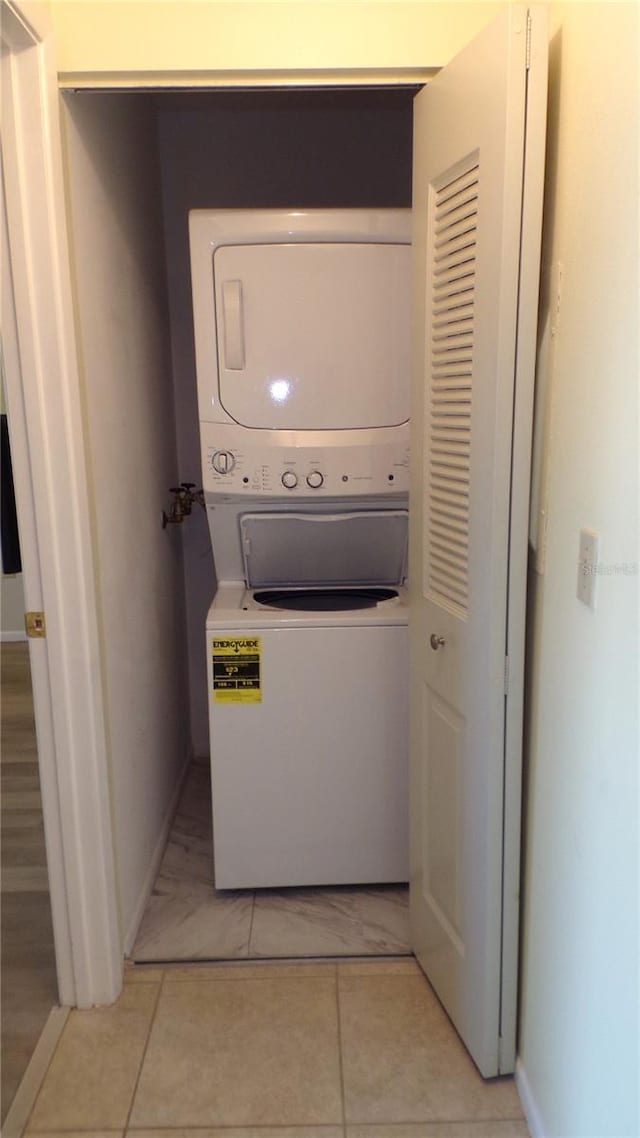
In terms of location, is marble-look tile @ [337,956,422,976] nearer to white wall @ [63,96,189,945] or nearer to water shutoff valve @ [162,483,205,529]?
white wall @ [63,96,189,945]

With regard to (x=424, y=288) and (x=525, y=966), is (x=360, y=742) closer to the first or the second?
(x=525, y=966)

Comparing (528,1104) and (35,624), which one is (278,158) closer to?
(35,624)

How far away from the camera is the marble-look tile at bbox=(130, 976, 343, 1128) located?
1.68 m

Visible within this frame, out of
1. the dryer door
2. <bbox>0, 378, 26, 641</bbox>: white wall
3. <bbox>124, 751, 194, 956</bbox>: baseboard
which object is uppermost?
the dryer door

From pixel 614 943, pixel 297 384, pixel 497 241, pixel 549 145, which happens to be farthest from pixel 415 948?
pixel 549 145

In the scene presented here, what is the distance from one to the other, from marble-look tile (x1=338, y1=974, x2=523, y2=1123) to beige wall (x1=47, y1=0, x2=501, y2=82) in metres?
2.02

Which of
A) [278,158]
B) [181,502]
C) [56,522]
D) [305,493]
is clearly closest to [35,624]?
[56,522]

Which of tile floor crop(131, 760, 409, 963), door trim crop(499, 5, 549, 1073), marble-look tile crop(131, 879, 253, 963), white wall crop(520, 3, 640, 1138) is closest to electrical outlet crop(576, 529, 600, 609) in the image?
white wall crop(520, 3, 640, 1138)

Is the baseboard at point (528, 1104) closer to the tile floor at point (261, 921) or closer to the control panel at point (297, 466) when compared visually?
the tile floor at point (261, 921)

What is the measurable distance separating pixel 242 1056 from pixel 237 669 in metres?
0.89

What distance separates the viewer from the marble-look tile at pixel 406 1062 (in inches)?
65.9

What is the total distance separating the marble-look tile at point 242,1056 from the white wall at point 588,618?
474 mm

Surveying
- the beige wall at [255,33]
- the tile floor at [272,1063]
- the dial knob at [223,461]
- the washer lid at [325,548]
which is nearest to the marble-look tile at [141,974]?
the tile floor at [272,1063]

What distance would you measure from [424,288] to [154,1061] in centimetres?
175
